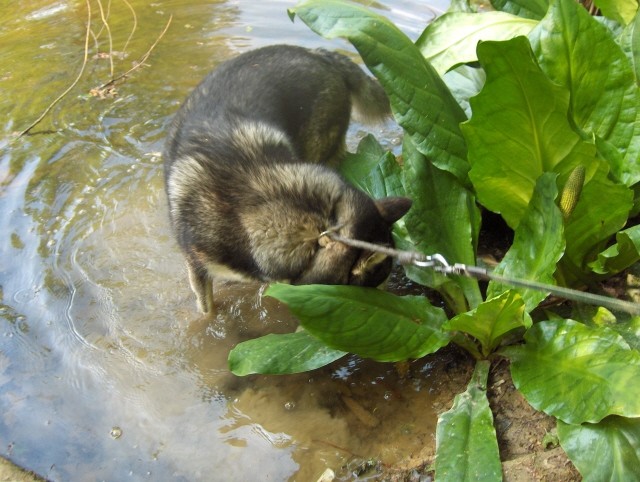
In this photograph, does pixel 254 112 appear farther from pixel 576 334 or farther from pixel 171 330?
pixel 576 334

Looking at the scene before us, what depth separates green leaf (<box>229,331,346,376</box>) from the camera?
300 cm

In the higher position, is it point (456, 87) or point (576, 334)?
point (456, 87)

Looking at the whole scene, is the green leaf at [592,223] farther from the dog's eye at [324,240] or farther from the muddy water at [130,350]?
the dog's eye at [324,240]

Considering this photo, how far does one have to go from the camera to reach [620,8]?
372cm

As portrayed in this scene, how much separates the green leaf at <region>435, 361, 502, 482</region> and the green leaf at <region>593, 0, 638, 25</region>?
7.57 ft

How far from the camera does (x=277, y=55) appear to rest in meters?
4.39

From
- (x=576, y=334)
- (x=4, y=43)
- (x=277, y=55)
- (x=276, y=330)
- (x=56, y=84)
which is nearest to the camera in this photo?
(x=576, y=334)

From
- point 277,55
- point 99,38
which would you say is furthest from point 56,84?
point 277,55

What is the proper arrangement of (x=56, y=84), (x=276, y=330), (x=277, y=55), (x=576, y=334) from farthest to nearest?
(x=56, y=84), (x=277, y=55), (x=276, y=330), (x=576, y=334)

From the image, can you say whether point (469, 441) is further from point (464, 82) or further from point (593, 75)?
point (464, 82)

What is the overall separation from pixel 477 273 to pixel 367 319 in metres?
0.64

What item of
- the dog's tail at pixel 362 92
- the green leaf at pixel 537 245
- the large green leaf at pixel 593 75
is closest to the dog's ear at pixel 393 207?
the green leaf at pixel 537 245

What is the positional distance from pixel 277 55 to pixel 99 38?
382 centimetres

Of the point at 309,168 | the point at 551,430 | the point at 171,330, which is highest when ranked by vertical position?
the point at 309,168
